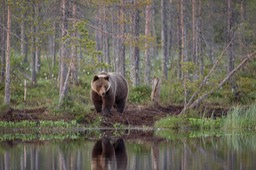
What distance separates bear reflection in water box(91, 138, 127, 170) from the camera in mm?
15109

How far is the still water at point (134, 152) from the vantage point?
15.3 meters

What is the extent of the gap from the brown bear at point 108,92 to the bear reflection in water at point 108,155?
2260 millimetres

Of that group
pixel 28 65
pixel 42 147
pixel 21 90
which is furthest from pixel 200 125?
pixel 28 65

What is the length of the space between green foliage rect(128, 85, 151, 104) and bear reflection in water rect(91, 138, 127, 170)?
Result: 8706mm

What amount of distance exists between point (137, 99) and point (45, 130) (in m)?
7.25

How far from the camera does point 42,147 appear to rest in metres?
18.9

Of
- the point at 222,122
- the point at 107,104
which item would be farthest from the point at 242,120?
the point at 107,104

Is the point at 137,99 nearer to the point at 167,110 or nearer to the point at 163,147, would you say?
the point at 167,110

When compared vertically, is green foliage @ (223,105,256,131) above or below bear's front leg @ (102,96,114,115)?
below

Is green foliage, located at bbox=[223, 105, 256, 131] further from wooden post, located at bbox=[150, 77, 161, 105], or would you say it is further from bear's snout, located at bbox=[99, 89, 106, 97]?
bear's snout, located at bbox=[99, 89, 106, 97]

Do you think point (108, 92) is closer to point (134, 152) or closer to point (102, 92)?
point (102, 92)

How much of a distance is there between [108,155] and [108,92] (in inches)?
218

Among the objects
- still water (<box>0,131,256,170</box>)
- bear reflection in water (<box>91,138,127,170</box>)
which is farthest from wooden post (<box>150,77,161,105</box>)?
bear reflection in water (<box>91,138,127,170</box>)

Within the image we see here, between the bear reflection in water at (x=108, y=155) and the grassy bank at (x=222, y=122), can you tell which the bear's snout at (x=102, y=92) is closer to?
the bear reflection in water at (x=108, y=155)
